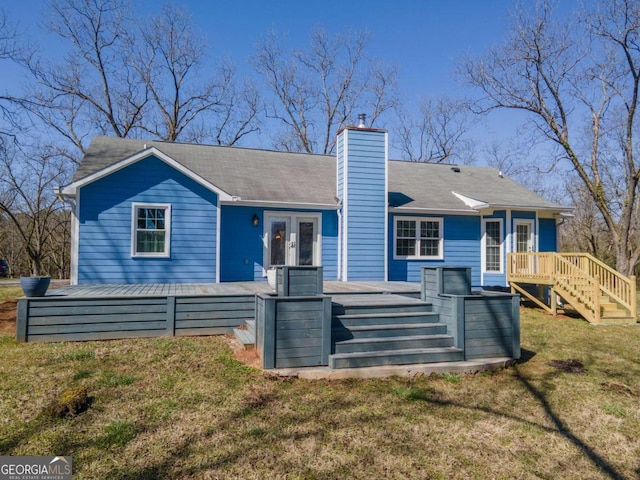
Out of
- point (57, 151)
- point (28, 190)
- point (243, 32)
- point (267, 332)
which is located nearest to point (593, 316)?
point (267, 332)

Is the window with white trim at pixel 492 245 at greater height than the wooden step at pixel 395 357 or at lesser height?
greater

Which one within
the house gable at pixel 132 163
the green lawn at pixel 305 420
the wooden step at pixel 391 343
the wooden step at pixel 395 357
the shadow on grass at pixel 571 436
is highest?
the house gable at pixel 132 163

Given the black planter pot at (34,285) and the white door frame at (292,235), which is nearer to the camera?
the black planter pot at (34,285)

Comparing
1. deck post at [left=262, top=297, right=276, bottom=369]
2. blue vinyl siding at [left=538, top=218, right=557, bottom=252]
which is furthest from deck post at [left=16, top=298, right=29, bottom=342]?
blue vinyl siding at [left=538, top=218, right=557, bottom=252]

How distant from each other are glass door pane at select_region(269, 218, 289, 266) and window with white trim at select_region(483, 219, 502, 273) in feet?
19.5

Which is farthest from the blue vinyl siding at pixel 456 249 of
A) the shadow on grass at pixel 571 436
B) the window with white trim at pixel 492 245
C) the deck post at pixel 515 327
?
the shadow on grass at pixel 571 436

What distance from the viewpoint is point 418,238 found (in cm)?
1183

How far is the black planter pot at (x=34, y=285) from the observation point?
5.99 metres

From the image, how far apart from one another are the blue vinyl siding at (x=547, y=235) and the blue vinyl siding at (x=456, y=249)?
6.81 feet

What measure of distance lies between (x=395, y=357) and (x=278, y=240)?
5967 millimetres

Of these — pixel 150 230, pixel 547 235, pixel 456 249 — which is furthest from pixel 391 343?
pixel 547 235

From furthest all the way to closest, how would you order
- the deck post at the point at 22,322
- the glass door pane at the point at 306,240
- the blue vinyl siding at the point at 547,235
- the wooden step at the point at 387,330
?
1. the blue vinyl siding at the point at 547,235
2. the glass door pane at the point at 306,240
3. the deck post at the point at 22,322
4. the wooden step at the point at 387,330

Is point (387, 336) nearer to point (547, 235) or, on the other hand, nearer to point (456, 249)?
point (456, 249)

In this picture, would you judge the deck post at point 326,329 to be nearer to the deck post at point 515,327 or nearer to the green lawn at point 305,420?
the green lawn at point 305,420
